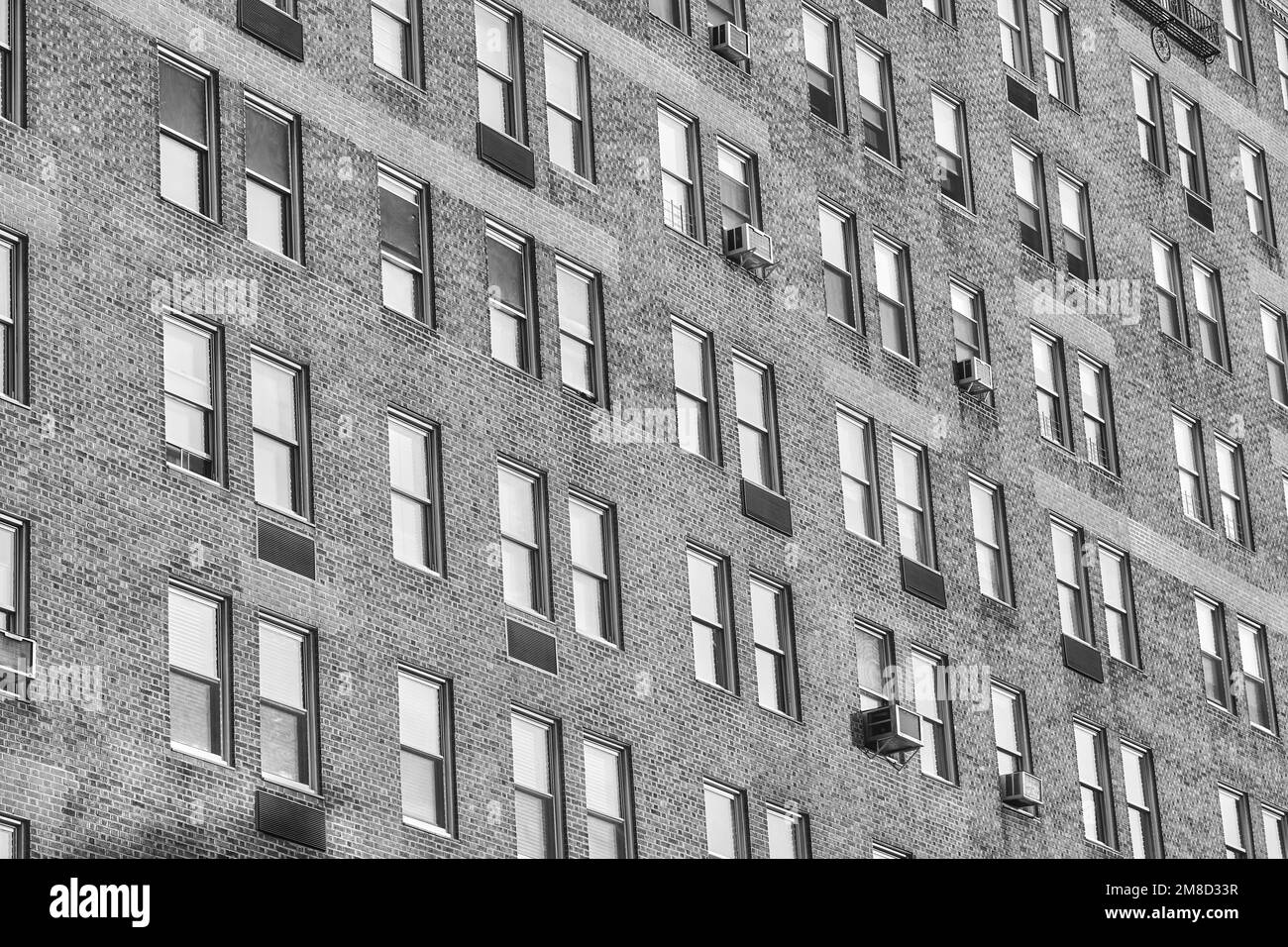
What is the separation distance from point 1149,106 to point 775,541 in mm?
16815

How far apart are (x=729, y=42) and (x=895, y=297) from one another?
507 cm

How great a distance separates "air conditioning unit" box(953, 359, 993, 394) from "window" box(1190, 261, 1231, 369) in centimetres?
818

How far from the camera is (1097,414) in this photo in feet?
177

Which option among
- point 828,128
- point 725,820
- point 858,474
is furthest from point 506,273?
point 828,128

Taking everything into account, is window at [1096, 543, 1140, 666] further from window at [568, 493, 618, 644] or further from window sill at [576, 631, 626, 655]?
window sill at [576, 631, 626, 655]

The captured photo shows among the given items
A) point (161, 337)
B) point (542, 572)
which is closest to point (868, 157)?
point (542, 572)

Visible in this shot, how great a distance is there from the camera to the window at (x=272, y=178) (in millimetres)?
39906

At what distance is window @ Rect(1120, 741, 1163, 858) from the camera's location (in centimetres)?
4988

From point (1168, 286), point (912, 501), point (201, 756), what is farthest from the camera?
point (1168, 286)

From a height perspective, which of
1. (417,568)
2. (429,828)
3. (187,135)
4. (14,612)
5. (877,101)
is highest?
(877,101)

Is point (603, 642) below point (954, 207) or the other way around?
below

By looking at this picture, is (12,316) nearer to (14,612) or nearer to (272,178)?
(14,612)

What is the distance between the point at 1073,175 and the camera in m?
55.7

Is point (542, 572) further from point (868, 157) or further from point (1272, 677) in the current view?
point (1272, 677)
